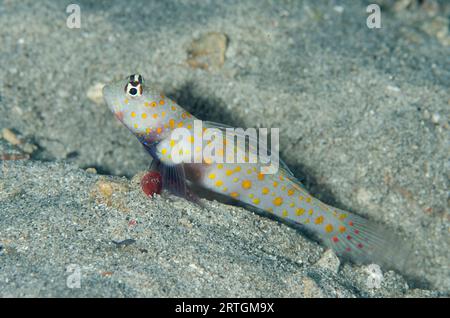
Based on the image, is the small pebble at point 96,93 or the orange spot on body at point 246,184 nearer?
the orange spot on body at point 246,184

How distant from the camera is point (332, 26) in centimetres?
515

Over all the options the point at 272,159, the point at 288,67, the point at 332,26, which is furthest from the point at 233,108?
the point at 332,26

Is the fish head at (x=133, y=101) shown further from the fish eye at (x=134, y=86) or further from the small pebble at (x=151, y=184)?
the small pebble at (x=151, y=184)

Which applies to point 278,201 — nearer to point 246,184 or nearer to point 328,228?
point 246,184

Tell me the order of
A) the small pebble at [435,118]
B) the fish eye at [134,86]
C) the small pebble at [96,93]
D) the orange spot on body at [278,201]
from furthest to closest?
the small pebble at [96,93] < the small pebble at [435,118] < the orange spot on body at [278,201] < the fish eye at [134,86]

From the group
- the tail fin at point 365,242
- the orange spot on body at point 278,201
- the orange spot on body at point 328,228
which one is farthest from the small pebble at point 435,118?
the orange spot on body at point 278,201

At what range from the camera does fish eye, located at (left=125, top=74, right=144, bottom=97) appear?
10.9 ft

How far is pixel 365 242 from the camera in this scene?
354 centimetres

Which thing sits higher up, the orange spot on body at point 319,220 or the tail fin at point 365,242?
the orange spot on body at point 319,220

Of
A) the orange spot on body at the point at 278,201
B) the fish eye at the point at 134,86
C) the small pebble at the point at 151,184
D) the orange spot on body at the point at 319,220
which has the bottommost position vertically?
the orange spot on body at the point at 319,220

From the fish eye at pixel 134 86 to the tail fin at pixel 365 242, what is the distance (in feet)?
6.93

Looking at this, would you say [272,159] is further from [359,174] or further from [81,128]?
[81,128]

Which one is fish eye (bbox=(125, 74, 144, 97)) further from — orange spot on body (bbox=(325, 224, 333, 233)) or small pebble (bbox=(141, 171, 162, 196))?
orange spot on body (bbox=(325, 224, 333, 233))

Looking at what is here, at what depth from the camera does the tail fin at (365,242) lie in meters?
3.51
